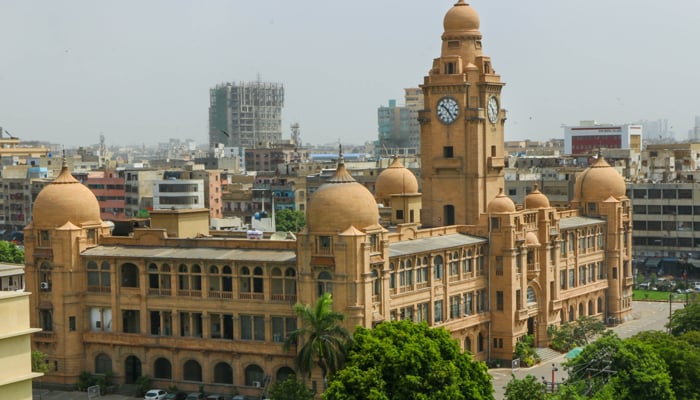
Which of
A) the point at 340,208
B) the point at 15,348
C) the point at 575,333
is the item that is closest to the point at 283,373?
the point at 340,208

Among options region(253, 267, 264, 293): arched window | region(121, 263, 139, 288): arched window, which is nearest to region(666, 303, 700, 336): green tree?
region(253, 267, 264, 293): arched window

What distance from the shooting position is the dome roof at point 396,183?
344ft

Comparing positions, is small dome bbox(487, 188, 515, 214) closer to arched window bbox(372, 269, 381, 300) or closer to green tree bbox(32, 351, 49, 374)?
arched window bbox(372, 269, 381, 300)

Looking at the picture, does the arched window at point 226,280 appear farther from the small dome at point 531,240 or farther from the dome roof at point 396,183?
the dome roof at point 396,183

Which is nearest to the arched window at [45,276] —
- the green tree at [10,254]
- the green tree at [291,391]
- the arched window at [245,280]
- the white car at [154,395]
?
the white car at [154,395]

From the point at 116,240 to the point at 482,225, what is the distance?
27290 mm

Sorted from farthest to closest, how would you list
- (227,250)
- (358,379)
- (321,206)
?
1. (227,250)
2. (321,206)
3. (358,379)

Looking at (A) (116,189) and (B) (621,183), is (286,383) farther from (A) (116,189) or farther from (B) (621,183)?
(A) (116,189)

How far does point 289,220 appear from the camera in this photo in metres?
160

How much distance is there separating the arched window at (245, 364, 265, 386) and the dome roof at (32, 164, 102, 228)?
15680 millimetres

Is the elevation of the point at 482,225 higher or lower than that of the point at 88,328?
higher

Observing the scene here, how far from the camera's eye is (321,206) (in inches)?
3044

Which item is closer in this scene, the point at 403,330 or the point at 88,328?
the point at 403,330

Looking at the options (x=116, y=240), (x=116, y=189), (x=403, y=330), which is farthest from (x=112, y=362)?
(x=116, y=189)
